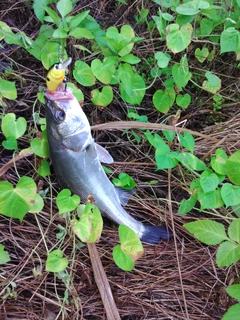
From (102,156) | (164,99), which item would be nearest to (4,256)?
(102,156)

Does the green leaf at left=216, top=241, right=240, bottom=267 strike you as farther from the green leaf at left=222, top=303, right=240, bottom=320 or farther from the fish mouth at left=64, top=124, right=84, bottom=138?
the fish mouth at left=64, top=124, right=84, bottom=138

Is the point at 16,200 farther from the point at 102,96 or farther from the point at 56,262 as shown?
the point at 102,96

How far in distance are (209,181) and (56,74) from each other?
99 cm

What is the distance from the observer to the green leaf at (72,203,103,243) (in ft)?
6.42

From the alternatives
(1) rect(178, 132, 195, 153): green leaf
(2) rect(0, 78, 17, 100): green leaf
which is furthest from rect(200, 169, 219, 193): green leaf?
(2) rect(0, 78, 17, 100): green leaf

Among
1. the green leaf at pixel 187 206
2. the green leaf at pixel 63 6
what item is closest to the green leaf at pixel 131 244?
the green leaf at pixel 187 206

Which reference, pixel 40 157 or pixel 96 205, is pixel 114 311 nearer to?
pixel 96 205

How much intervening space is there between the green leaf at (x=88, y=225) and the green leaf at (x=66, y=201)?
0.21 feet

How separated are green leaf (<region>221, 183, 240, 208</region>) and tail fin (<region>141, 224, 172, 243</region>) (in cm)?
42

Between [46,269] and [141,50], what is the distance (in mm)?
1603

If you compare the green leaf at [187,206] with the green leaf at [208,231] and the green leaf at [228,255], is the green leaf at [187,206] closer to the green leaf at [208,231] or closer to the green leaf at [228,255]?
the green leaf at [208,231]

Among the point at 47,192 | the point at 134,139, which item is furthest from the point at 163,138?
the point at 47,192

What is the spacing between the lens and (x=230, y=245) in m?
1.95

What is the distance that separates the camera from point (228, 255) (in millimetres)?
1931
